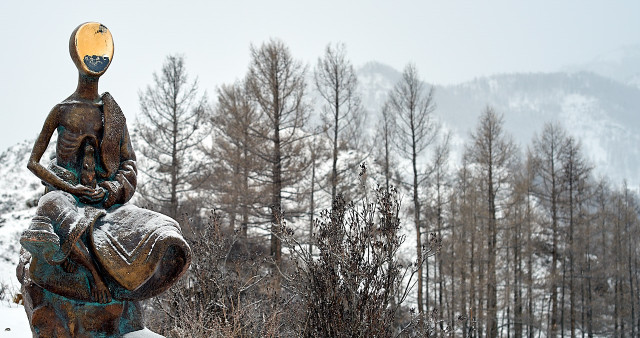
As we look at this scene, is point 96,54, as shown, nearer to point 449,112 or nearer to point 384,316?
point 384,316

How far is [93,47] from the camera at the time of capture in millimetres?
4336

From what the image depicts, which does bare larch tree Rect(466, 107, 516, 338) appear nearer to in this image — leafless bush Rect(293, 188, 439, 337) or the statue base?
leafless bush Rect(293, 188, 439, 337)

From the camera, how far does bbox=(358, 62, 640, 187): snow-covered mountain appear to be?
109m

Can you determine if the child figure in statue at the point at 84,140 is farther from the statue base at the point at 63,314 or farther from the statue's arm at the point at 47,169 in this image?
the statue base at the point at 63,314

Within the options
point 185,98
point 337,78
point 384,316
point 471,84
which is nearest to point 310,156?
point 337,78

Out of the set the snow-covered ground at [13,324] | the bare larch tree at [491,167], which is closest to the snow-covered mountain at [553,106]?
the bare larch tree at [491,167]

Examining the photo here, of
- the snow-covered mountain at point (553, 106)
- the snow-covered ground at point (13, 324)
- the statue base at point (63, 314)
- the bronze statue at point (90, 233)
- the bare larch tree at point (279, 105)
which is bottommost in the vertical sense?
the snow-covered ground at point (13, 324)

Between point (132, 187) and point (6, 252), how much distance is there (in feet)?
44.1

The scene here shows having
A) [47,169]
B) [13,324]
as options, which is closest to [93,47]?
[47,169]

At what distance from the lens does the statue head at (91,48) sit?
4289 millimetres

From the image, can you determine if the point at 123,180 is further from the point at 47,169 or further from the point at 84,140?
the point at 47,169

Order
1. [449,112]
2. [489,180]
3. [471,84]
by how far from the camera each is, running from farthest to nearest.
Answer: [471,84]
[449,112]
[489,180]

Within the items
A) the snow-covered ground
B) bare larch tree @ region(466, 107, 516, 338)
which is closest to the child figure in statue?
the snow-covered ground

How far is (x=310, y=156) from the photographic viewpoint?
50.5ft
